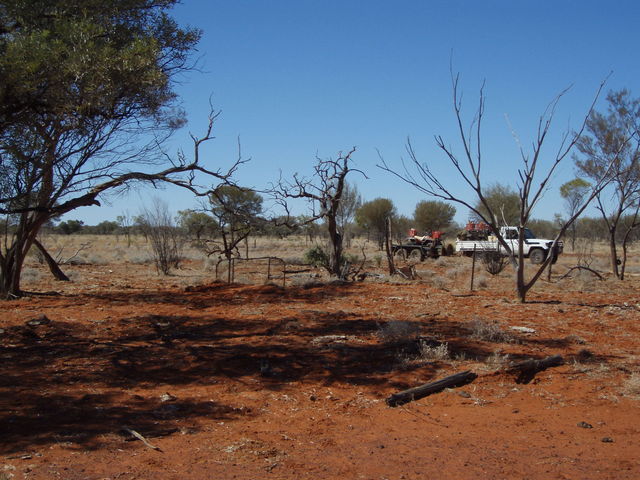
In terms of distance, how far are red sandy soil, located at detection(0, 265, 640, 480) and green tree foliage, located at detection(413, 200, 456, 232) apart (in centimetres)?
4108

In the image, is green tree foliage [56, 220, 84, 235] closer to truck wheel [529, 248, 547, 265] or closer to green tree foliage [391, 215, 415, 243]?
green tree foliage [391, 215, 415, 243]

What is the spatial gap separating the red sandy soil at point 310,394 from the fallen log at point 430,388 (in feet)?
0.33

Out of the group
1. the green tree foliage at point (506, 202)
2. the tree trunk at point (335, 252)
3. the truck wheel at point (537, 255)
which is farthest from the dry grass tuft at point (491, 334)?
the green tree foliage at point (506, 202)

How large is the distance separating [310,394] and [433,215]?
47.9 m

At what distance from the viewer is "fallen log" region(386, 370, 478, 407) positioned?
661 centimetres

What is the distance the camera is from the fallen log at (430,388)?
6.61m

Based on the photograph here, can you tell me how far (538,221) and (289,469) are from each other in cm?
5990

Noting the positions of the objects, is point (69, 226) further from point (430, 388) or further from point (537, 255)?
point (430, 388)

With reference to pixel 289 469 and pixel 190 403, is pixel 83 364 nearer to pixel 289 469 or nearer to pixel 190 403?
pixel 190 403

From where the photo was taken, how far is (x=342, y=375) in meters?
7.73

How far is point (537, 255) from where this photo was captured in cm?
2908

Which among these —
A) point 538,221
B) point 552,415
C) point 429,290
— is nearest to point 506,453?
point 552,415

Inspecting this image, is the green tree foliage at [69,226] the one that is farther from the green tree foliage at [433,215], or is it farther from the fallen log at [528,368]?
the fallen log at [528,368]

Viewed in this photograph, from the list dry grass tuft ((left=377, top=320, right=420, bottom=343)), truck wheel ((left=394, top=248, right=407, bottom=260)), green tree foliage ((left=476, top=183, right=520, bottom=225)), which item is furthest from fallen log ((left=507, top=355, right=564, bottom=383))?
green tree foliage ((left=476, top=183, right=520, bottom=225))
